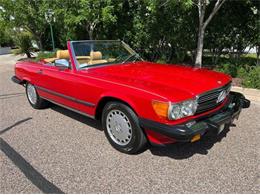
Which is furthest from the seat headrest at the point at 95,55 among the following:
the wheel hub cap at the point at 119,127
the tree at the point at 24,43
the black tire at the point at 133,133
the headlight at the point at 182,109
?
the tree at the point at 24,43

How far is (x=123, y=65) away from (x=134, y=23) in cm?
645

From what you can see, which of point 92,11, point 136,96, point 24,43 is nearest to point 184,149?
point 136,96

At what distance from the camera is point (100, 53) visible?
432 centimetres

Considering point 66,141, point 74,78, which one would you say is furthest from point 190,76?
point 66,141

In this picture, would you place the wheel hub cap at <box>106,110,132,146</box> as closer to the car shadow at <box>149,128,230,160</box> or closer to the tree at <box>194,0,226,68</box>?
the car shadow at <box>149,128,230,160</box>

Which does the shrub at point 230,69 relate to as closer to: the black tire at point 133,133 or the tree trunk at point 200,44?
→ the tree trunk at point 200,44

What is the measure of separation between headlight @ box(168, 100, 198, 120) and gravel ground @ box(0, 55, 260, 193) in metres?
0.68

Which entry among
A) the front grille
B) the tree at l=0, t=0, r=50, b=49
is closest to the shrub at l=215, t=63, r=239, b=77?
the front grille

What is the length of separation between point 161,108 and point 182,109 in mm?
249

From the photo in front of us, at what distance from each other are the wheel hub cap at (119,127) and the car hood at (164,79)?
460 millimetres

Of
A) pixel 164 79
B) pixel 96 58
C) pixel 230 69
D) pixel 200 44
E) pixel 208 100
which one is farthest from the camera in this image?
pixel 200 44

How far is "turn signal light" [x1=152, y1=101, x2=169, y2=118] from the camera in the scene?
2.74 meters

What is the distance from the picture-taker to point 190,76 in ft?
11.4

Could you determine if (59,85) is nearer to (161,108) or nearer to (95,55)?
(95,55)
